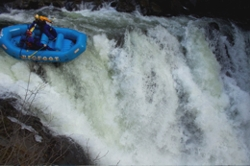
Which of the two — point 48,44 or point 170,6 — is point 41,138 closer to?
point 48,44

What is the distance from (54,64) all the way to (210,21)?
4752 millimetres

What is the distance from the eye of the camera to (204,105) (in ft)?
19.0

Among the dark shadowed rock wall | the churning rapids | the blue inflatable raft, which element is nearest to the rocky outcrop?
the churning rapids

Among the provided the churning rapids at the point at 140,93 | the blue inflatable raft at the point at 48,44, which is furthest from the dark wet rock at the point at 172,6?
the blue inflatable raft at the point at 48,44

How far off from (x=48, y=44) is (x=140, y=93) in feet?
6.70

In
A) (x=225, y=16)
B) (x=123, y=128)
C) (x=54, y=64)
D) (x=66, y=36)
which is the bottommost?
(x=123, y=128)

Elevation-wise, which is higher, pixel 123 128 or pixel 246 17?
pixel 246 17

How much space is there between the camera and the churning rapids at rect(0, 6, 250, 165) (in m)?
4.96

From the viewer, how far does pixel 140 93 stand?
564 cm

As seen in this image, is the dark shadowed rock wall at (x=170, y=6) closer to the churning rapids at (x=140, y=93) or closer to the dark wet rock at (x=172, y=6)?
the dark wet rock at (x=172, y=6)

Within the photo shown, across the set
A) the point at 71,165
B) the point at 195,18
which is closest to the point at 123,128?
the point at 71,165

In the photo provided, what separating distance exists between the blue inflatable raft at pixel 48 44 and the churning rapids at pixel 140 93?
199 millimetres

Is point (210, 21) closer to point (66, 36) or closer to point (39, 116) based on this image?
point (66, 36)

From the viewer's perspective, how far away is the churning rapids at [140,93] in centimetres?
496
